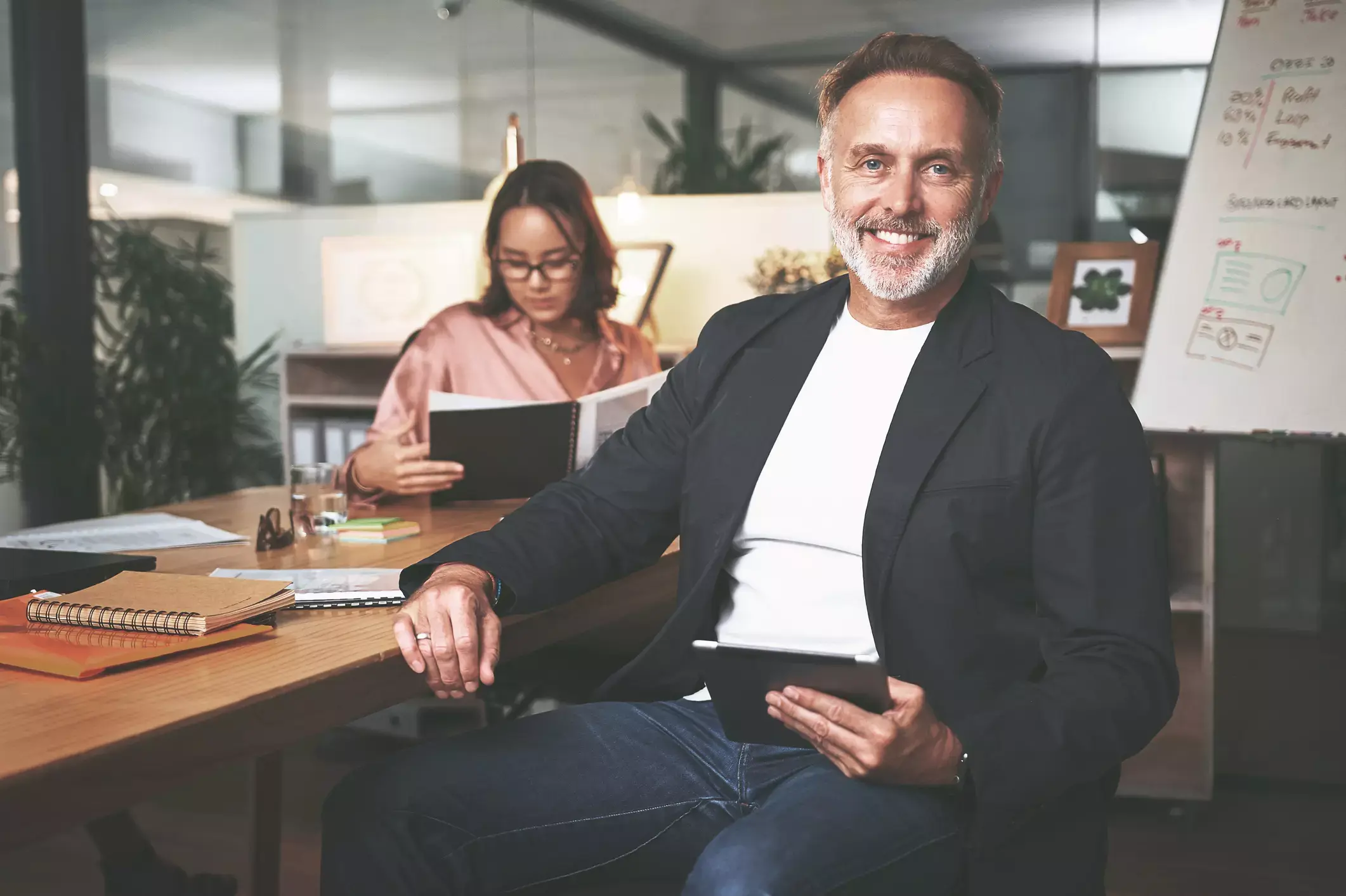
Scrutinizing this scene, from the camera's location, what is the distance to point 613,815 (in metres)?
1.42

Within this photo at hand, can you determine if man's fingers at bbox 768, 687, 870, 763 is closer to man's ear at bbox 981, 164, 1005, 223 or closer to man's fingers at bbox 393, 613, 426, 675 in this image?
man's fingers at bbox 393, 613, 426, 675

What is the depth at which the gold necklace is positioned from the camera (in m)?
2.91

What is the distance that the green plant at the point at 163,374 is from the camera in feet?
14.5

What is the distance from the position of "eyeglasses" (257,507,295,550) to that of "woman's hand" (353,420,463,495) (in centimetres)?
36

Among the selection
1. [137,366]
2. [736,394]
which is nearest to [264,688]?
→ [736,394]

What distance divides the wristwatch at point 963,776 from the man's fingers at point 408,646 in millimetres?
551

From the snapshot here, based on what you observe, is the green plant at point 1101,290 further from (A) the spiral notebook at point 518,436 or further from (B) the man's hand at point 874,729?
(B) the man's hand at point 874,729

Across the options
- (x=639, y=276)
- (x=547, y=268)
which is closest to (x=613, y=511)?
(x=547, y=268)

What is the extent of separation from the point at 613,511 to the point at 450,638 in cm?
38

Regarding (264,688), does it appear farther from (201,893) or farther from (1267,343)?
(1267,343)

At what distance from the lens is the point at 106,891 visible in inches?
88.2

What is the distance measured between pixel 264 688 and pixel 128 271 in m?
3.82

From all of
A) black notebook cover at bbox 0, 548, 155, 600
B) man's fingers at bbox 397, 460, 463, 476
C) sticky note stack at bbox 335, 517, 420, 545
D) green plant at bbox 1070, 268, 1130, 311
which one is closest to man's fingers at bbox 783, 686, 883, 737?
black notebook cover at bbox 0, 548, 155, 600

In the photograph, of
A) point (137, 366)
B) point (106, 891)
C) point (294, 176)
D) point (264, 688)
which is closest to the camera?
point (264, 688)
